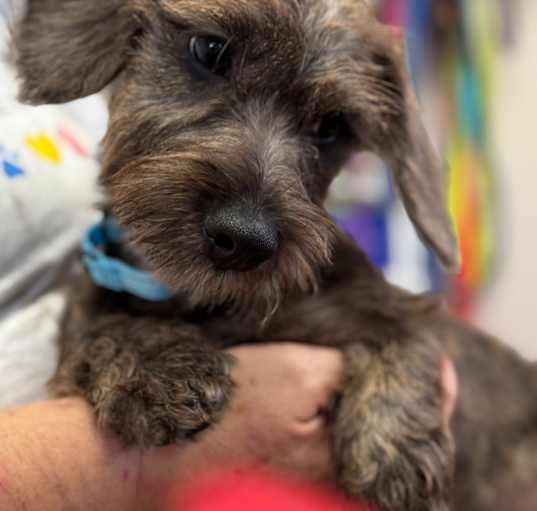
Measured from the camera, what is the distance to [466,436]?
6.60ft

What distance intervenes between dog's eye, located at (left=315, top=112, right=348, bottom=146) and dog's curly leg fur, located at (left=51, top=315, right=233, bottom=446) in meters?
0.58

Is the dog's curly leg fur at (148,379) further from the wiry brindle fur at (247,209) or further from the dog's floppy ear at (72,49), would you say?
the dog's floppy ear at (72,49)

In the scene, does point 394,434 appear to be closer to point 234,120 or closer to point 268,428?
point 268,428

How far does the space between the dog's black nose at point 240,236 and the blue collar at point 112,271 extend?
12.0 inches

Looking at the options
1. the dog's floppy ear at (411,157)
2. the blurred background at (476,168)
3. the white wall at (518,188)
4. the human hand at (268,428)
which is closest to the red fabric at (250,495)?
the human hand at (268,428)

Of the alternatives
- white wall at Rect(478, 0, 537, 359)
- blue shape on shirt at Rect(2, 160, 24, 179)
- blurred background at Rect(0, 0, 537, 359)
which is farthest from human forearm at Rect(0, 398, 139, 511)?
white wall at Rect(478, 0, 537, 359)

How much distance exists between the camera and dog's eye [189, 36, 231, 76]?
1514mm

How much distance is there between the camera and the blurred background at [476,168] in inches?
155

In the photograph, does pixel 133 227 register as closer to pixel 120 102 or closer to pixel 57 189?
pixel 120 102

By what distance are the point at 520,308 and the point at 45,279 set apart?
3252 mm

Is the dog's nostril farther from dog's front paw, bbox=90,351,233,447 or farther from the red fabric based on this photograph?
the red fabric

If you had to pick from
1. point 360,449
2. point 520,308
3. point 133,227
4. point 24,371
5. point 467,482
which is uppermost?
point 133,227

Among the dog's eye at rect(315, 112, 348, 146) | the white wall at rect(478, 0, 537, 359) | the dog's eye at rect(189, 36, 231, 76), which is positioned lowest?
the white wall at rect(478, 0, 537, 359)

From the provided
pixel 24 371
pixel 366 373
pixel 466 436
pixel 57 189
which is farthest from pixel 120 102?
pixel 466 436
